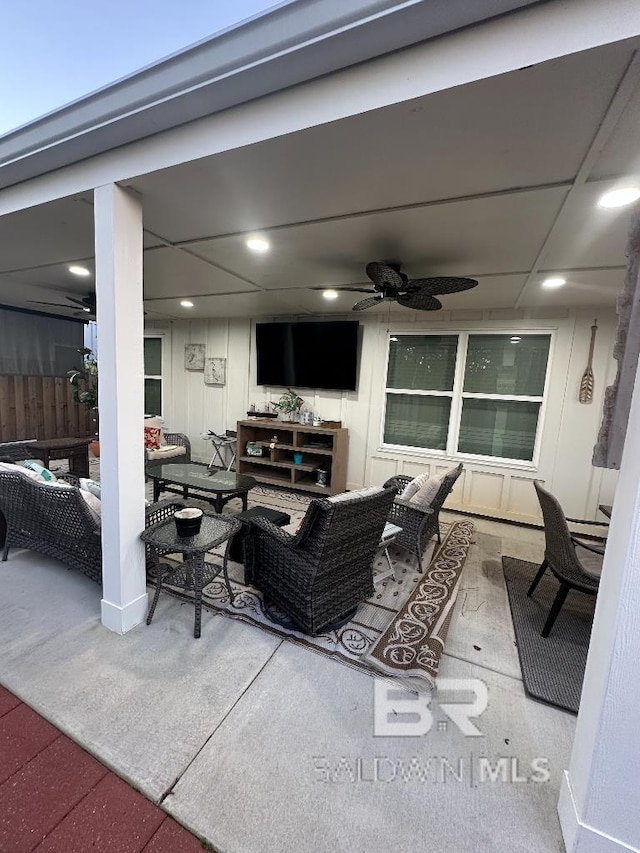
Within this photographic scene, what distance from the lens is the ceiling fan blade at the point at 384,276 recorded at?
237cm

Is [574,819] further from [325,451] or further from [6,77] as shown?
[6,77]

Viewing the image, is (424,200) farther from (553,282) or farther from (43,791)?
(43,791)

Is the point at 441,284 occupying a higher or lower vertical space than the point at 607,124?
lower

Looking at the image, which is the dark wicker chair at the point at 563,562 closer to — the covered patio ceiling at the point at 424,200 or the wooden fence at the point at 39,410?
the covered patio ceiling at the point at 424,200

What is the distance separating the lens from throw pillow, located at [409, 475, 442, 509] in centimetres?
280

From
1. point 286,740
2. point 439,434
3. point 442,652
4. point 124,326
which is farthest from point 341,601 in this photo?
point 439,434

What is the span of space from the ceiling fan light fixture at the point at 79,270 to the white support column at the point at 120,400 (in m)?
1.99

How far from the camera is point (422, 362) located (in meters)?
4.57

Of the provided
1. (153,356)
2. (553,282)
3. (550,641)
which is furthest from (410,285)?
(153,356)

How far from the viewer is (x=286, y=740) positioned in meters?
1.45

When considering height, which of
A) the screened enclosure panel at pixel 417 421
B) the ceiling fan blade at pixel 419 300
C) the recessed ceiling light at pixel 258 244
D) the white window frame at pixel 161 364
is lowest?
the screened enclosure panel at pixel 417 421

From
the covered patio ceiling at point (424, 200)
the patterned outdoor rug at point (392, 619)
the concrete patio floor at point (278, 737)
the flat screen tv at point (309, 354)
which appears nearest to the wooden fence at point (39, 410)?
the covered patio ceiling at point (424, 200)

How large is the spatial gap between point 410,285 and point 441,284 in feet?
0.76

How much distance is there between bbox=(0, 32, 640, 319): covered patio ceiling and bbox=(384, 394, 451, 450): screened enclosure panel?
1.49m
